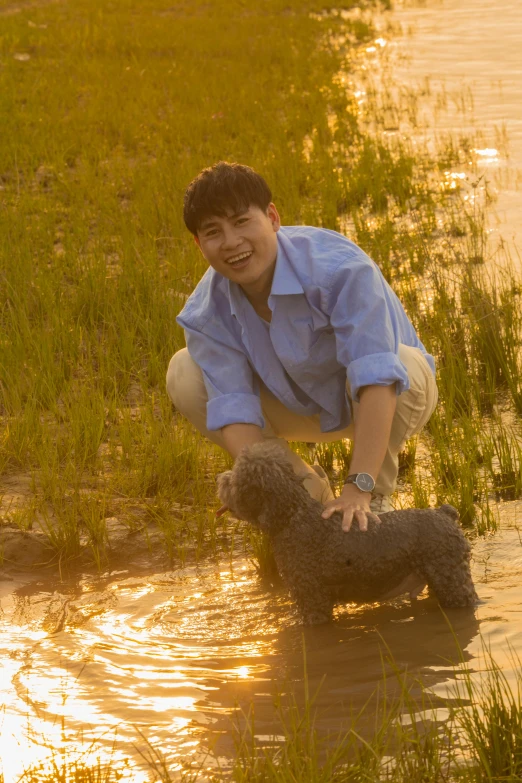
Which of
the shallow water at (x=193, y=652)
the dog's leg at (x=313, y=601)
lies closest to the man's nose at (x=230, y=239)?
the dog's leg at (x=313, y=601)

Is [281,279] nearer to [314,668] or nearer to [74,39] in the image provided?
[314,668]

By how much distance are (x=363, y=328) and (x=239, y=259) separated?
0.48 metres

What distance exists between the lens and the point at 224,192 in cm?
321

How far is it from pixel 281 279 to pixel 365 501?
0.81 metres

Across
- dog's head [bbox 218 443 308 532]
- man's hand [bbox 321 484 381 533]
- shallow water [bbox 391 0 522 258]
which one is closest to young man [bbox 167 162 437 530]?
man's hand [bbox 321 484 381 533]

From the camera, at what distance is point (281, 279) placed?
3.32m

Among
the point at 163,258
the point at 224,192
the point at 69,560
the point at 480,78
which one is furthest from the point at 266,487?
the point at 480,78

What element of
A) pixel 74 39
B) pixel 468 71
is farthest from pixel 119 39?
pixel 468 71

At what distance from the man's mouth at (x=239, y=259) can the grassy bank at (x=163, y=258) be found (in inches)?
44.8

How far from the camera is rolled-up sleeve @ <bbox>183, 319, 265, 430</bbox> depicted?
134 inches

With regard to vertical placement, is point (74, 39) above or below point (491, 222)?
above

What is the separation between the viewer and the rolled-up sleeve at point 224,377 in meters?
3.40

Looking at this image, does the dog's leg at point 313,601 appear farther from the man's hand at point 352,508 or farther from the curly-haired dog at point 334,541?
the man's hand at point 352,508

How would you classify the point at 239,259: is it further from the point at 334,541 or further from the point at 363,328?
the point at 334,541
